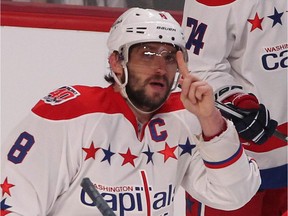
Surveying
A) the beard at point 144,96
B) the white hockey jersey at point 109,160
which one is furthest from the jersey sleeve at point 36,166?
the beard at point 144,96

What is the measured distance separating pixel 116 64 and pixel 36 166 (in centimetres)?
28

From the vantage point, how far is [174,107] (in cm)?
187

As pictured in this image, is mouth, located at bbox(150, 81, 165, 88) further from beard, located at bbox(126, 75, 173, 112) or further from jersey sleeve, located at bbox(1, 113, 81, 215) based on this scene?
jersey sleeve, located at bbox(1, 113, 81, 215)

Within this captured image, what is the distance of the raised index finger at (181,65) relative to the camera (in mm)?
1693

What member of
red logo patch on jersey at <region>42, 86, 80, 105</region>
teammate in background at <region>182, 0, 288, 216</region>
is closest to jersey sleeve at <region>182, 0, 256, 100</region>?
teammate in background at <region>182, 0, 288, 216</region>

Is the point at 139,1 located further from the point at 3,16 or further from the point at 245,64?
the point at 245,64

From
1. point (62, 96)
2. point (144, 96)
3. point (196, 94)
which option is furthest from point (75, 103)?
point (196, 94)

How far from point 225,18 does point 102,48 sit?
59cm

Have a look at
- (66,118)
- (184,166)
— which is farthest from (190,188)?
(66,118)

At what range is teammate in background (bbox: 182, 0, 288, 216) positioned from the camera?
205cm

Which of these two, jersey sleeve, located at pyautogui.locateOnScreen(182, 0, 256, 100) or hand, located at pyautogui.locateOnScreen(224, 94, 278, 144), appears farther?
jersey sleeve, located at pyautogui.locateOnScreen(182, 0, 256, 100)

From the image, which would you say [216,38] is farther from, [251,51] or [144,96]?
[144,96]

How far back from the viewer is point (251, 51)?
207cm

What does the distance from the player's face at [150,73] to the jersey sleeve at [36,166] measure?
167 mm
